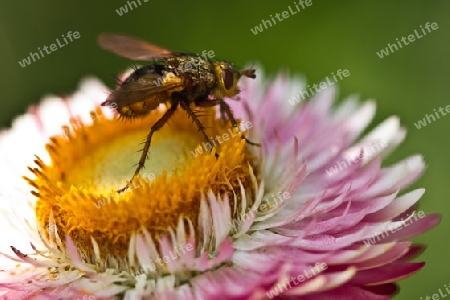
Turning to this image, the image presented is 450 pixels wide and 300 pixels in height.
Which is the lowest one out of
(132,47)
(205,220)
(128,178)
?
(205,220)

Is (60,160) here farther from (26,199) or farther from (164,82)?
(164,82)

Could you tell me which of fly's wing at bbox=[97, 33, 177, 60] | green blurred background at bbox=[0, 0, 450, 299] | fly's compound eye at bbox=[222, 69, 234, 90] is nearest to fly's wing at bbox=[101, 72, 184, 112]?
fly's compound eye at bbox=[222, 69, 234, 90]

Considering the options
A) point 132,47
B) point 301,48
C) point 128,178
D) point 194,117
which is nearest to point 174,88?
point 194,117

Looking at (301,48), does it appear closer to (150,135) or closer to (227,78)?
(227,78)

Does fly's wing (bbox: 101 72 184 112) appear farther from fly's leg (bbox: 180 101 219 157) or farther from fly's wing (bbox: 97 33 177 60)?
fly's wing (bbox: 97 33 177 60)

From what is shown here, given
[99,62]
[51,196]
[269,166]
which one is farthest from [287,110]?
[99,62]

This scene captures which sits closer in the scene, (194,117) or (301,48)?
(194,117)
